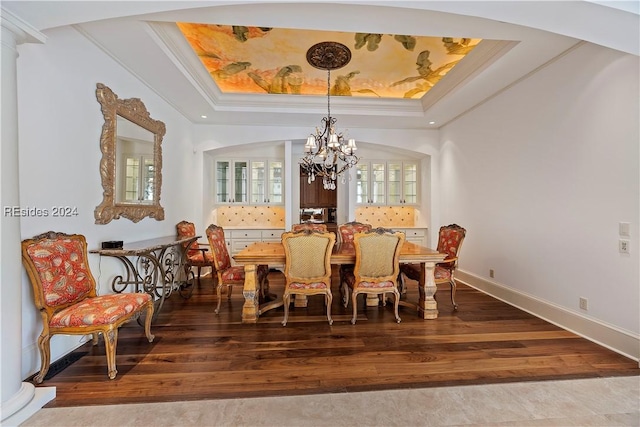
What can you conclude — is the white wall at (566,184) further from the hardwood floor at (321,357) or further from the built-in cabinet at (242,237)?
the built-in cabinet at (242,237)

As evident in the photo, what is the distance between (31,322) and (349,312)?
3.09 m

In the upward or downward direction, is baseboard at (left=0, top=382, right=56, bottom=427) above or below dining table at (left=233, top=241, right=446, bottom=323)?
below

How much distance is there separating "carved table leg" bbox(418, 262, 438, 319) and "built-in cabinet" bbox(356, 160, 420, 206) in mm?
3247

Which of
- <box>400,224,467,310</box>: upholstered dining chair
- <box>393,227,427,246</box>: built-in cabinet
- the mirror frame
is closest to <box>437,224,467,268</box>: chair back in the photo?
<box>400,224,467,310</box>: upholstered dining chair

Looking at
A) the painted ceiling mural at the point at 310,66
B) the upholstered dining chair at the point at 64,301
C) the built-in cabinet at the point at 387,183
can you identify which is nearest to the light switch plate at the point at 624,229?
the painted ceiling mural at the point at 310,66

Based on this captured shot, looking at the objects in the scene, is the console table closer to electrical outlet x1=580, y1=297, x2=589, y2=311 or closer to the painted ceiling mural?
the painted ceiling mural

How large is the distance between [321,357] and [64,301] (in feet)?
7.16

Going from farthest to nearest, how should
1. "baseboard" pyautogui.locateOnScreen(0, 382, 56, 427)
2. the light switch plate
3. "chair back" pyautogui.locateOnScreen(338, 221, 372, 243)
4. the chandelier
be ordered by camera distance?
"chair back" pyautogui.locateOnScreen(338, 221, 372, 243), the chandelier, the light switch plate, "baseboard" pyautogui.locateOnScreen(0, 382, 56, 427)

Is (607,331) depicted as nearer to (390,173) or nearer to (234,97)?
(390,173)

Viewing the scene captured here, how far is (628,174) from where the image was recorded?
254 centimetres

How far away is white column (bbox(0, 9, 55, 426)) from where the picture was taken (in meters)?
1.77

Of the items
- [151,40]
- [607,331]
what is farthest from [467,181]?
[151,40]

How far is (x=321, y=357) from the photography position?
254cm

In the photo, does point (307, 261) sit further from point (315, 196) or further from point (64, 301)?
point (315, 196)
